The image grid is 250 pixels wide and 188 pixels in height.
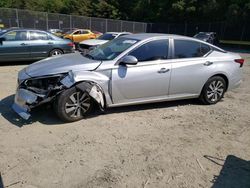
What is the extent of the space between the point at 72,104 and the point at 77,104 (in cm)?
9

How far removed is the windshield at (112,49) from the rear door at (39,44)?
17.4 ft

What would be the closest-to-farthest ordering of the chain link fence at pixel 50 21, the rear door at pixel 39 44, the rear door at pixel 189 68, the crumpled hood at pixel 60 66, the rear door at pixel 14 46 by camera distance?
1. the crumpled hood at pixel 60 66
2. the rear door at pixel 189 68
3. the rear door at pixel 14 46
4. the rear door at pixel 39 44
5. the chain link fence at pixel 50 21

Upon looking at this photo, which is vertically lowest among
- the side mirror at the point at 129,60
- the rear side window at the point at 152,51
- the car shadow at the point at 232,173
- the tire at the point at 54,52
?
the car shadow at the point at 232,173

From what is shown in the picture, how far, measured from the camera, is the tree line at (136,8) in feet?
139

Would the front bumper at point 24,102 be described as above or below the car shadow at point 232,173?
above

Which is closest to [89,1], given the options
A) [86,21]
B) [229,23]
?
[86,21]

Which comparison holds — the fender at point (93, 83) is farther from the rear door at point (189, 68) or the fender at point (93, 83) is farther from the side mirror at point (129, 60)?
the rear door at point (189, 68)

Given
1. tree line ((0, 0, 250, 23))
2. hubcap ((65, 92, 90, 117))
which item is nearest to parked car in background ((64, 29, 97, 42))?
hubcap ((65, 92, 90, 117))

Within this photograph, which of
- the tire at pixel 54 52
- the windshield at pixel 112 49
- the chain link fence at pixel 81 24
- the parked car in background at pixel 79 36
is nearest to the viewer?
the windshield at pixel 112 49

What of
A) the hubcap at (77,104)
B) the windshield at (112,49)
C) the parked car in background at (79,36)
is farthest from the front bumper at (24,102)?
the parked car in background at (79,36)

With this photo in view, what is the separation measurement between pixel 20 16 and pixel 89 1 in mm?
24792

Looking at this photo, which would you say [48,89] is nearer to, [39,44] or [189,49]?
[189,49]

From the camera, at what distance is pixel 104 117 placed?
5.04m

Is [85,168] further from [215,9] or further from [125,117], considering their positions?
[215,9]
